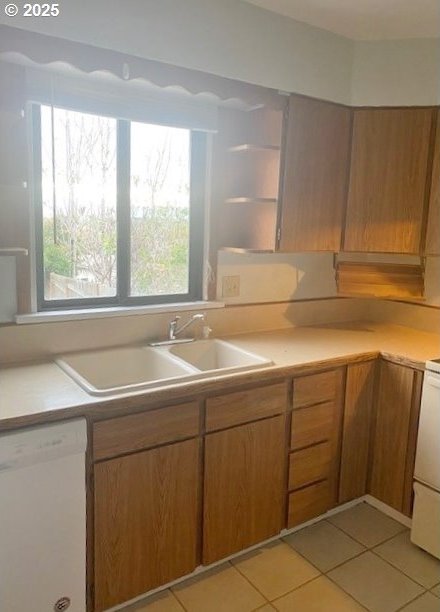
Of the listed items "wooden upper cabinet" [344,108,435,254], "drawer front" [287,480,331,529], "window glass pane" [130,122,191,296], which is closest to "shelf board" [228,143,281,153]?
"window glass pane" [130,122,191,296]

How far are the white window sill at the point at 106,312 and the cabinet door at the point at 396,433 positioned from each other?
922 mm

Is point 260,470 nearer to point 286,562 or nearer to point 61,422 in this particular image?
point 286,562

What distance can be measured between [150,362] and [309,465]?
0.88 m

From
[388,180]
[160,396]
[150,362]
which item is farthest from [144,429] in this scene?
[388,180]

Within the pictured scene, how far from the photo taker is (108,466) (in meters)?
1.64

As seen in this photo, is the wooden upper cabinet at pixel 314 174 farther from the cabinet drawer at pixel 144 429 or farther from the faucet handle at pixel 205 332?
the cabinet drawer at pixel 144 429

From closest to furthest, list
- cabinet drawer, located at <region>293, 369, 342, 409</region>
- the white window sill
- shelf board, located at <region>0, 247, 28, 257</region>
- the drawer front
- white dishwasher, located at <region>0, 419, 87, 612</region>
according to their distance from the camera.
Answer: white dishwasher, located at <region>0, 419, 87, 612</region>
shelf board, located at <region>0, 247, 28, 257</region>
the white window sill
cabinet drawer, located at <region>293, 369, 342, 409</region>
the drawer front

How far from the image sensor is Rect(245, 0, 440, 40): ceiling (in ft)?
7.14

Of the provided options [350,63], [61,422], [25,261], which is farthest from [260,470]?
[350,63]

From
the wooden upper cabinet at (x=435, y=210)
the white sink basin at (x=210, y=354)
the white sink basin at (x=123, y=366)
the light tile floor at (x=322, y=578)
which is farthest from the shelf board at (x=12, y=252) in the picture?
the wooden upper cabinet at (x=435, y=210)

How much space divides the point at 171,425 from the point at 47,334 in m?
0.69

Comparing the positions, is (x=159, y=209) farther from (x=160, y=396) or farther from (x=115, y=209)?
(x=160, y=396)

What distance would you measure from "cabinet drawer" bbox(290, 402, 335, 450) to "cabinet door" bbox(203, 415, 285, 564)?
0.07 meters

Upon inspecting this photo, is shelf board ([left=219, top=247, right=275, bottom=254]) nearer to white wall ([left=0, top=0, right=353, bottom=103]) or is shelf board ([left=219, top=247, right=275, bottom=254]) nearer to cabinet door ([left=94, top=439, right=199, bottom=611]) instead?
white wall ([left=0, top=0, right=353, bottom=103])
